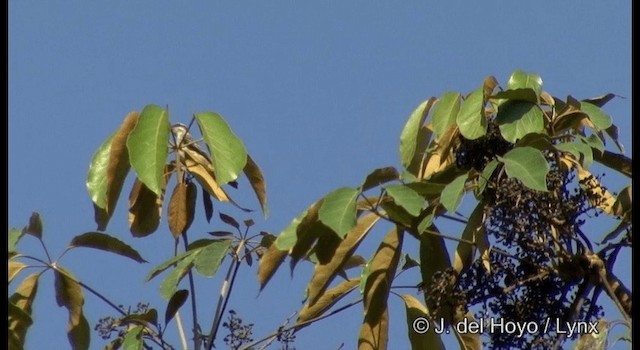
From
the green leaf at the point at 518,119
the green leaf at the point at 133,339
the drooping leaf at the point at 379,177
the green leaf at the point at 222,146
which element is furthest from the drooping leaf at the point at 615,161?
the green leaf at the point at 133,339

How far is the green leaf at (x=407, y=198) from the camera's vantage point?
3.21 m

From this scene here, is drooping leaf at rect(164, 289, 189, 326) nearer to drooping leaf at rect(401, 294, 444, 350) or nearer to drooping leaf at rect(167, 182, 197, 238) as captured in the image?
drooping leaf at rect(167, 182, 197, 238)

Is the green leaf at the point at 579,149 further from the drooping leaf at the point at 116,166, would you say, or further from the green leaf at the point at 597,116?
the drooping leaf at the point at 116,166

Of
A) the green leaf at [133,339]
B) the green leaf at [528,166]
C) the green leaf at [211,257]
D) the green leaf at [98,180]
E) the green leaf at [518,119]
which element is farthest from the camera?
the green leaf at [98,180]

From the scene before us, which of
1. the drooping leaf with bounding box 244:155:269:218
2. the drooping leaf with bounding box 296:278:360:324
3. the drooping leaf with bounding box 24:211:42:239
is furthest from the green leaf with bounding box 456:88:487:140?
the drooping leaf with bounding box 24:211:42:239

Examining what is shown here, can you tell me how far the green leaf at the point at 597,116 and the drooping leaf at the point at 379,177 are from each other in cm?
59

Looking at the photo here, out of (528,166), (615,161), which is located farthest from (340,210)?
(615,161)

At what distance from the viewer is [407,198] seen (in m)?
3.25

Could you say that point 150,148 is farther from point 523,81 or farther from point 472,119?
point 523,81

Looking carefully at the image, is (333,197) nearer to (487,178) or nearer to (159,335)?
(487,178)

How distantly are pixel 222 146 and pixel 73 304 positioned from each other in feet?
2.02

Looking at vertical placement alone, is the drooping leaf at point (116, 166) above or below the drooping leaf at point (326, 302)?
above

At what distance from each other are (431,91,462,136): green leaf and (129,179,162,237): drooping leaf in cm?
93

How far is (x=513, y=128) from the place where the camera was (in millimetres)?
3453
